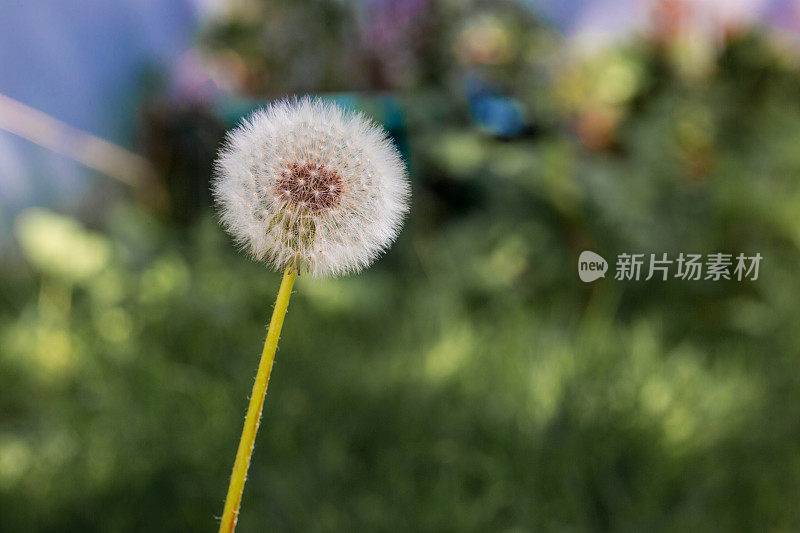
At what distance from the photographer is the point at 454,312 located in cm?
145

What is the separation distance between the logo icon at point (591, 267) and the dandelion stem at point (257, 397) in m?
1.41

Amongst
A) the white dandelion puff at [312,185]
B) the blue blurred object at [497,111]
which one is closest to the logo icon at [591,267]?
the blue blurred object at [497,111]

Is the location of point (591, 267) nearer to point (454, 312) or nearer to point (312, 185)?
point (454, 312)

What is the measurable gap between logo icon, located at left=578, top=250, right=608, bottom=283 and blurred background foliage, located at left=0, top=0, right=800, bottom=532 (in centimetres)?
2

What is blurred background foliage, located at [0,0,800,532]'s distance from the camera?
100 centimetres

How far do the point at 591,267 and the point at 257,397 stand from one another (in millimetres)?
1450

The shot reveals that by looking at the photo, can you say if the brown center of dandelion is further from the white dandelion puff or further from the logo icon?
the logo icon

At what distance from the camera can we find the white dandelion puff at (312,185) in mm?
271

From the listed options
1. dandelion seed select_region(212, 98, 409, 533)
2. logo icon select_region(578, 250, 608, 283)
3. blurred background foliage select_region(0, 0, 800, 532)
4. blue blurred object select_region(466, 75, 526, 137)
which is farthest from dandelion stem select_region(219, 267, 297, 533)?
blue blurred object select_region(466, 75, 526, 137)

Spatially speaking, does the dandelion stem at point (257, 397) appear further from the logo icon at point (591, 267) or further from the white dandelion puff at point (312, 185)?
the logo icon at point (591, 267)

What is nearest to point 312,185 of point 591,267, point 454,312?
point 454,312

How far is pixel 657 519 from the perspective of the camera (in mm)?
932

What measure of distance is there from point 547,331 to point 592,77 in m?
0.67

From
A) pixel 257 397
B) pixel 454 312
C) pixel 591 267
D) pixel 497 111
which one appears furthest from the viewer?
pixel 497 111
